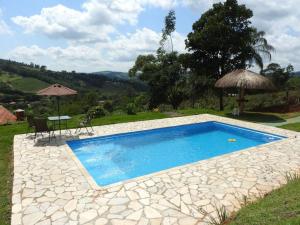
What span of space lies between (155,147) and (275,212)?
22.0 feet

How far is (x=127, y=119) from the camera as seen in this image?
44.7 feet

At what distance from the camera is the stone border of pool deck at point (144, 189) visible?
4.42m

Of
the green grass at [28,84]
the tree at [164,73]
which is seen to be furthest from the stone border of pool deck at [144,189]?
the green grass at [28,84]

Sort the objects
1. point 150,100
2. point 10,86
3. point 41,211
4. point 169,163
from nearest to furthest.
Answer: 1. point 41,211
2. point 169,163
3. point 150,100
4. point 10,86

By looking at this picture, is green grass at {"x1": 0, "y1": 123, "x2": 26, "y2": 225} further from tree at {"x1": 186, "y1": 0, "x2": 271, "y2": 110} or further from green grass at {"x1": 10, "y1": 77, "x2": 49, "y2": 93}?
green grass at {"x1": 10, "y1": 77, "x2": 49, "y2": 93}

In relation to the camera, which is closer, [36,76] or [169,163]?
[169,163]

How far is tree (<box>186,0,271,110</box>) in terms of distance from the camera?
16984mm

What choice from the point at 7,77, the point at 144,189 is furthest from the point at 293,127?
the point at 7,77

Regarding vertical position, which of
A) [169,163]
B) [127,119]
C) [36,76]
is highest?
[36,76]

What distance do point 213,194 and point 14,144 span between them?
7.43m

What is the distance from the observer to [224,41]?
16875mm

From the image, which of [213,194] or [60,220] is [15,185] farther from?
[213,194]

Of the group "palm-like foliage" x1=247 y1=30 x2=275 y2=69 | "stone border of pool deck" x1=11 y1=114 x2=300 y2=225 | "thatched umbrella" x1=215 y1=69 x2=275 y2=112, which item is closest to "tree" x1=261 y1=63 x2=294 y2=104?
"palm-like foliage" x1=247 y1=30 x2=275 y2=69

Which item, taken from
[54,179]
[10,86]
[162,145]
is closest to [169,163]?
[162,145]
